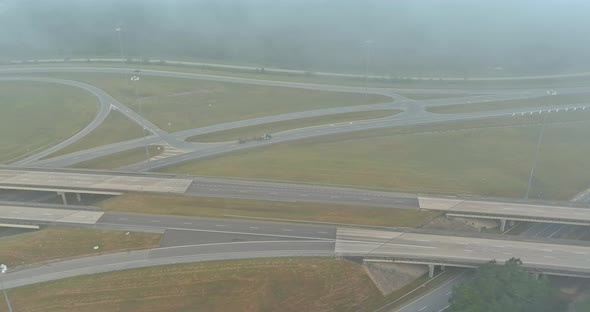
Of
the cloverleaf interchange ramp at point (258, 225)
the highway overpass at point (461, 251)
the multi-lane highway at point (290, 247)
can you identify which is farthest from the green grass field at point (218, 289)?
the highway overpass at point (461, 251)

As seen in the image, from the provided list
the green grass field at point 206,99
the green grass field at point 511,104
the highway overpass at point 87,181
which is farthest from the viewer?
the green grass field at point 511,104

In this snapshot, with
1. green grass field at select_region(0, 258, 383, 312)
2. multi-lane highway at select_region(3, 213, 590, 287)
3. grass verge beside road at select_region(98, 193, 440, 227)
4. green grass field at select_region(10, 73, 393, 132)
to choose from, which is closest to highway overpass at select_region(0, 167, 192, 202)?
grass verge beside road at select_region(98, 193, 440, 227)

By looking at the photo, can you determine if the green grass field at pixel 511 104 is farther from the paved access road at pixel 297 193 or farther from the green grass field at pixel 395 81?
the paved access road at pixel 297 193

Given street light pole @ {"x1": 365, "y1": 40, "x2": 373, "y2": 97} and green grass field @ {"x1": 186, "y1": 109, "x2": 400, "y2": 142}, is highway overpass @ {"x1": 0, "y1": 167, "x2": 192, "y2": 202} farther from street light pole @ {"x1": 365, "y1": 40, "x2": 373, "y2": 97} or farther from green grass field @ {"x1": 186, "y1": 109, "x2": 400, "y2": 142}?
street light pole @ {"x1": 365, "y1": 40, "x2": 373, "y2": 97}

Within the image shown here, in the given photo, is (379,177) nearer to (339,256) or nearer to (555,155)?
(339,256)

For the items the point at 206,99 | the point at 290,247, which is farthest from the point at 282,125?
the point at 290,247

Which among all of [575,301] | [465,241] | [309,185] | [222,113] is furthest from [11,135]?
[575,301]
